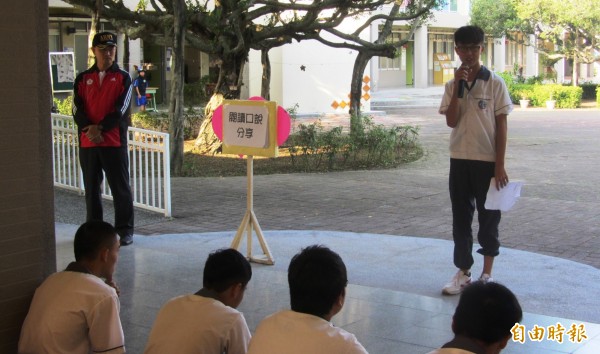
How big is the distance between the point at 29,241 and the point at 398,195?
7750mm

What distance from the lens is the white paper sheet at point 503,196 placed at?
5773 mm

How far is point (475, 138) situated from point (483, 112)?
200mm

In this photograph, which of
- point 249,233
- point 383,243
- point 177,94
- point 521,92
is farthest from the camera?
point 521,92

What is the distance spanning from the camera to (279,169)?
14.5m

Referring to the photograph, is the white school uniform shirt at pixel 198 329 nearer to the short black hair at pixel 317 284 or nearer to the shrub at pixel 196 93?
the short black hair at pixel 317 284

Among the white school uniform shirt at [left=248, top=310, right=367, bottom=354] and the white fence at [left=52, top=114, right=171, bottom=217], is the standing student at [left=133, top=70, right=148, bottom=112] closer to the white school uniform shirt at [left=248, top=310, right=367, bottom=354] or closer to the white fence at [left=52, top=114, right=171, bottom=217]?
the white fence at [left=52, top=114, right=171, bottom=217]

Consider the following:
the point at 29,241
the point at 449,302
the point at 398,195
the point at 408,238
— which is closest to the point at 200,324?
the point at 29,241

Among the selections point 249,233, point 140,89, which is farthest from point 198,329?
point 140,89

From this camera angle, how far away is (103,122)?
7199 mm

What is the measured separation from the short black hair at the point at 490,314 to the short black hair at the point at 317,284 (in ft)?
1.70

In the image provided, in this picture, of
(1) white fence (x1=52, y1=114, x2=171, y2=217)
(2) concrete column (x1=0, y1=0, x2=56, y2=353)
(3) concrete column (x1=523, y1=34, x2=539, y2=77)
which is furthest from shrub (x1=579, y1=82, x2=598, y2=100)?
(2) concrete column (x1=0, y1=0, x2=56, y2=353)

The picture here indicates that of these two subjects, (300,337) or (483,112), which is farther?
(483,112)

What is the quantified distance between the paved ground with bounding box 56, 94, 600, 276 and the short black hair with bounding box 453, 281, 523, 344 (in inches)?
199

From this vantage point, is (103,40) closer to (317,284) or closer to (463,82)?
(463,82)
